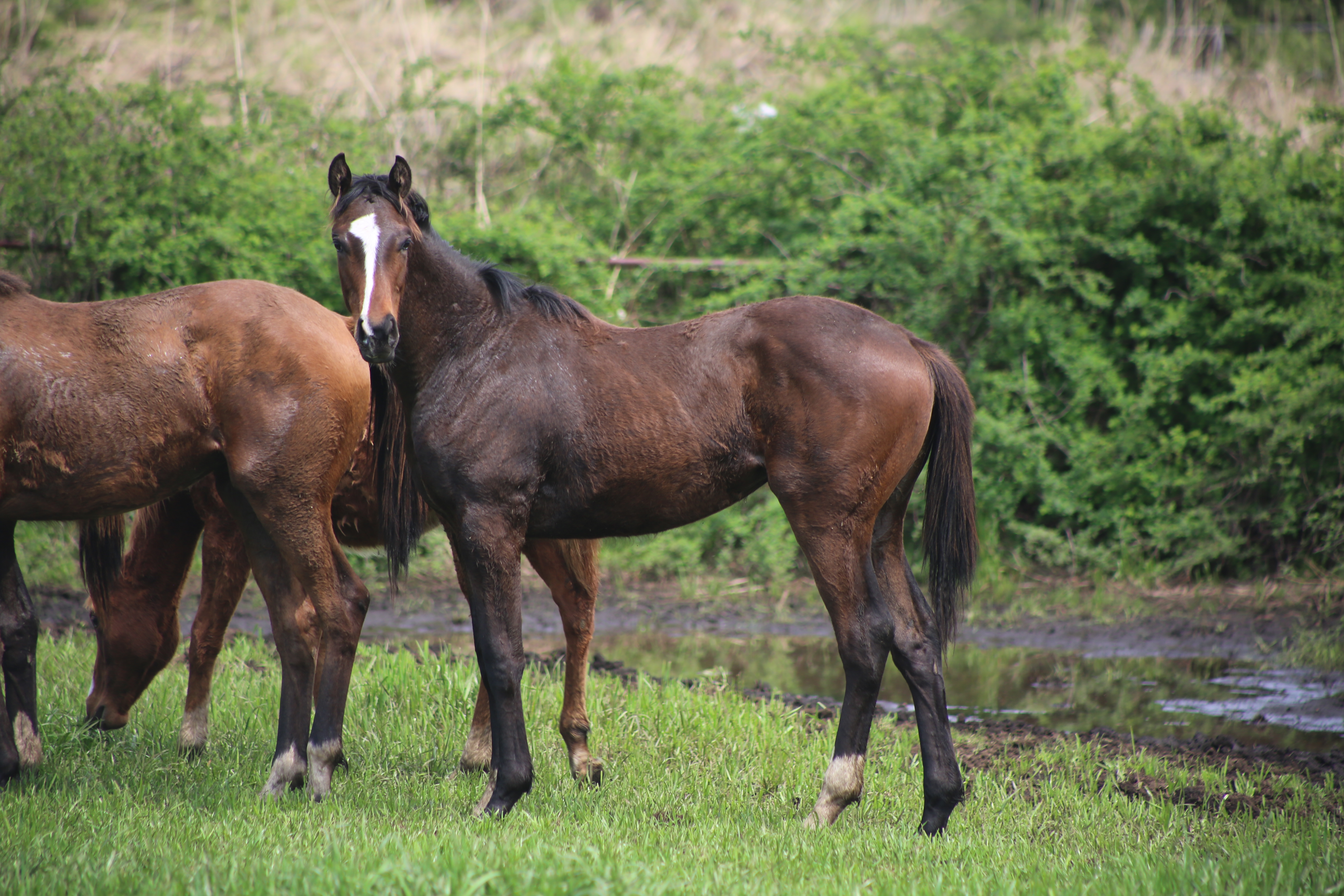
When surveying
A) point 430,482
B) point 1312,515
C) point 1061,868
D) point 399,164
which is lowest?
point 1312,515

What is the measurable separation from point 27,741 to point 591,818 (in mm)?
2457

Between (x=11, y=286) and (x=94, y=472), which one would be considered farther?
(x=11, y=286)

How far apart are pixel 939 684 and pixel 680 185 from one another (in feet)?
27.7

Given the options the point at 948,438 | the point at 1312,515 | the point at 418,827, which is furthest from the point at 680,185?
the point at 418,827

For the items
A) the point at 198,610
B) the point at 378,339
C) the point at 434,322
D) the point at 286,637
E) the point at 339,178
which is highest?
the point at 339,178

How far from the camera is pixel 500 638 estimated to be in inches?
165

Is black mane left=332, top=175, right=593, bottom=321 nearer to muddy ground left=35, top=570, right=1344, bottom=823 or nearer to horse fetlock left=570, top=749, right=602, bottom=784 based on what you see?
horse fetlock left=570, top=749, right=602, bottom=784

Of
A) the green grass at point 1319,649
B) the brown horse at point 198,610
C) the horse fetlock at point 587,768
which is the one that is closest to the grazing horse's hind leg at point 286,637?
the brown horse at point 198,610

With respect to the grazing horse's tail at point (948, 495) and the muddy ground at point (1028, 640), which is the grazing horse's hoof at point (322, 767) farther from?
the grazing horse's tail at point (948, 495)

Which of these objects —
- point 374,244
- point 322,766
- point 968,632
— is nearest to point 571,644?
point 322,766

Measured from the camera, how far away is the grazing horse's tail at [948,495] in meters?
4.36

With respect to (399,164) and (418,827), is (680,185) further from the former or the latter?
(418,827)

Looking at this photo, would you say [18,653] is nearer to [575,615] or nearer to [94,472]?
[94,472]

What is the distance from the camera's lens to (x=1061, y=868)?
136 inches
